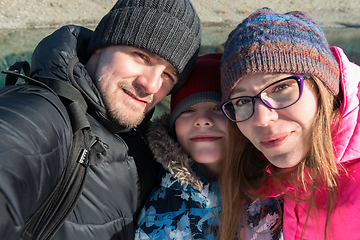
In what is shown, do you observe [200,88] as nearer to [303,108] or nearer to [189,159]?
[189,159]

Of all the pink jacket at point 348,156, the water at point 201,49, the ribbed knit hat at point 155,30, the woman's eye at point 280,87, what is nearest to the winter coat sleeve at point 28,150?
the ribbed knit hat at point 155,30

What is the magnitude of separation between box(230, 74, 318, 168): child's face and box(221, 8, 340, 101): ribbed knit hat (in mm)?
57

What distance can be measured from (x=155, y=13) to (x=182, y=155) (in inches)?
40.9

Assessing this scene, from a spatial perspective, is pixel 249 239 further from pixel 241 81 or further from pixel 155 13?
pixel 155 13

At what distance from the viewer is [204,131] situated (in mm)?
1772

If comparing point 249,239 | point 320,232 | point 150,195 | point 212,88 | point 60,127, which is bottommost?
point 249,239

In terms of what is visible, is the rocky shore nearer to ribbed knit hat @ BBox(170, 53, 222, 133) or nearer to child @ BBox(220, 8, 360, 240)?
ribbed knit hat @ BBox(170, 53, 222, 133)

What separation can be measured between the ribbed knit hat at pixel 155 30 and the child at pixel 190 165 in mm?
203

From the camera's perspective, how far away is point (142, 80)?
1.71 meters

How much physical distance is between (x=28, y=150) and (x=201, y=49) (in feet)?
17.3

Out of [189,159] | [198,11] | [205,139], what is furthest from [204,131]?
[198,11]

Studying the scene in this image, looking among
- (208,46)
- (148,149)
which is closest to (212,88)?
(148,149)

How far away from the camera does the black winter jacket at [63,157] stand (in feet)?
2.57

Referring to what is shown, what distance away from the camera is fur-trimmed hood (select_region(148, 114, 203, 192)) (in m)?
1.70
